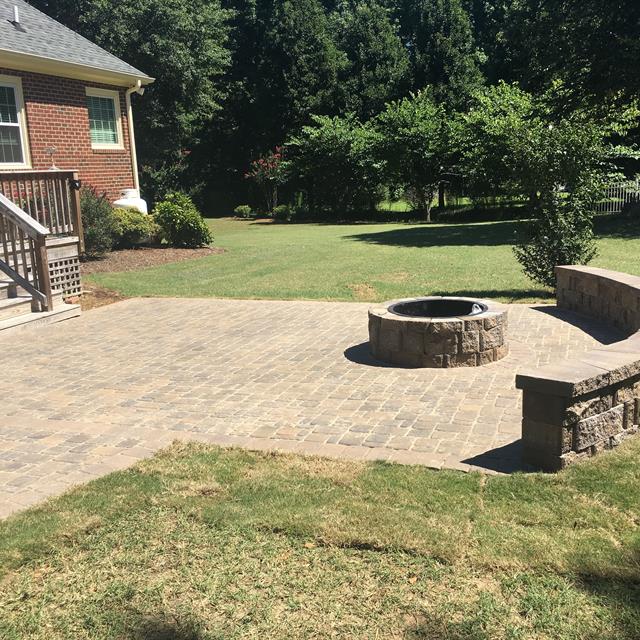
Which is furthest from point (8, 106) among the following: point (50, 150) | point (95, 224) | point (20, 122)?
point (95, 224)

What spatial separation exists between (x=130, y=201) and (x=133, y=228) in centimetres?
155

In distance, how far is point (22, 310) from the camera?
9.59 m

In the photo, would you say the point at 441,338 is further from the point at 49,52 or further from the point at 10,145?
the point at 49,52

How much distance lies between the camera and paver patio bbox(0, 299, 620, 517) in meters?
4.75

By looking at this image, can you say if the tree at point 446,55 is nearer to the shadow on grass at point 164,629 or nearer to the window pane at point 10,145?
the window pane at point 10,145

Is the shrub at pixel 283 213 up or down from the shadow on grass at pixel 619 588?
up

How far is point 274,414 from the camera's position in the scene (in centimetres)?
559

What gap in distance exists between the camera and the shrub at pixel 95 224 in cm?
1455

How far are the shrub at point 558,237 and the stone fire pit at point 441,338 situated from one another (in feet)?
11.1

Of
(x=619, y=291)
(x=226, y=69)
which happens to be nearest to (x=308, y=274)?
(x=619, y=291)

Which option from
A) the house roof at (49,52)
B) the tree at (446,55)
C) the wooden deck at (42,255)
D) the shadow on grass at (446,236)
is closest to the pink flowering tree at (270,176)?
the tree at (446,55)

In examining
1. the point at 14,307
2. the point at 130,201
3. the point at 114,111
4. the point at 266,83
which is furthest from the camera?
the point at 266,83

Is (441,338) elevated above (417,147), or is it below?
below

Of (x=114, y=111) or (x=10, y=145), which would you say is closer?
(x=10, y=145)
